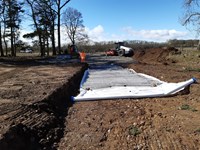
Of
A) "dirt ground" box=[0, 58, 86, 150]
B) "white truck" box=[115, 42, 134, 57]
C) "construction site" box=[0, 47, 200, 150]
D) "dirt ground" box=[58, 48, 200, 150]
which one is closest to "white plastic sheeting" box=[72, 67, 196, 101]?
"construction site" box=[0, 47, 200, 150]

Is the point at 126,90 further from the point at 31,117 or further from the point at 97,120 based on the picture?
the point at 31,117

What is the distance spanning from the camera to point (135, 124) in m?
5.91

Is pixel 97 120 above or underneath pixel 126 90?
underneath

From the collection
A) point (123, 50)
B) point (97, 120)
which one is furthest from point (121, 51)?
point (97, 120)

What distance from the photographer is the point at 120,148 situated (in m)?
4.80

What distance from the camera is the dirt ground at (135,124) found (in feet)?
16.3

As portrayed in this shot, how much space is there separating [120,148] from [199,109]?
10.3ft

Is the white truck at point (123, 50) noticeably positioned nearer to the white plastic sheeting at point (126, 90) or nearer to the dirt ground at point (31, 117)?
the white plastic sheeting at point (126, 90)

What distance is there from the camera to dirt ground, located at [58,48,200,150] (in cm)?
496

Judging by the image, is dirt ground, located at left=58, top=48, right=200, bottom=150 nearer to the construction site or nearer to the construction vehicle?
the construction site

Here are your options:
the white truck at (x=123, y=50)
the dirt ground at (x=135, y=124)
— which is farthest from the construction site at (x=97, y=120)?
the white truck at (x=123, y=50)

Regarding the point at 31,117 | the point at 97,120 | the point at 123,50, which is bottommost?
the point at 97,120

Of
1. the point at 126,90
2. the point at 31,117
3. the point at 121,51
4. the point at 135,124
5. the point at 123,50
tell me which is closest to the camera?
the point at 31,117

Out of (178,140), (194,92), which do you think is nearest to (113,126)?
(178,140)
